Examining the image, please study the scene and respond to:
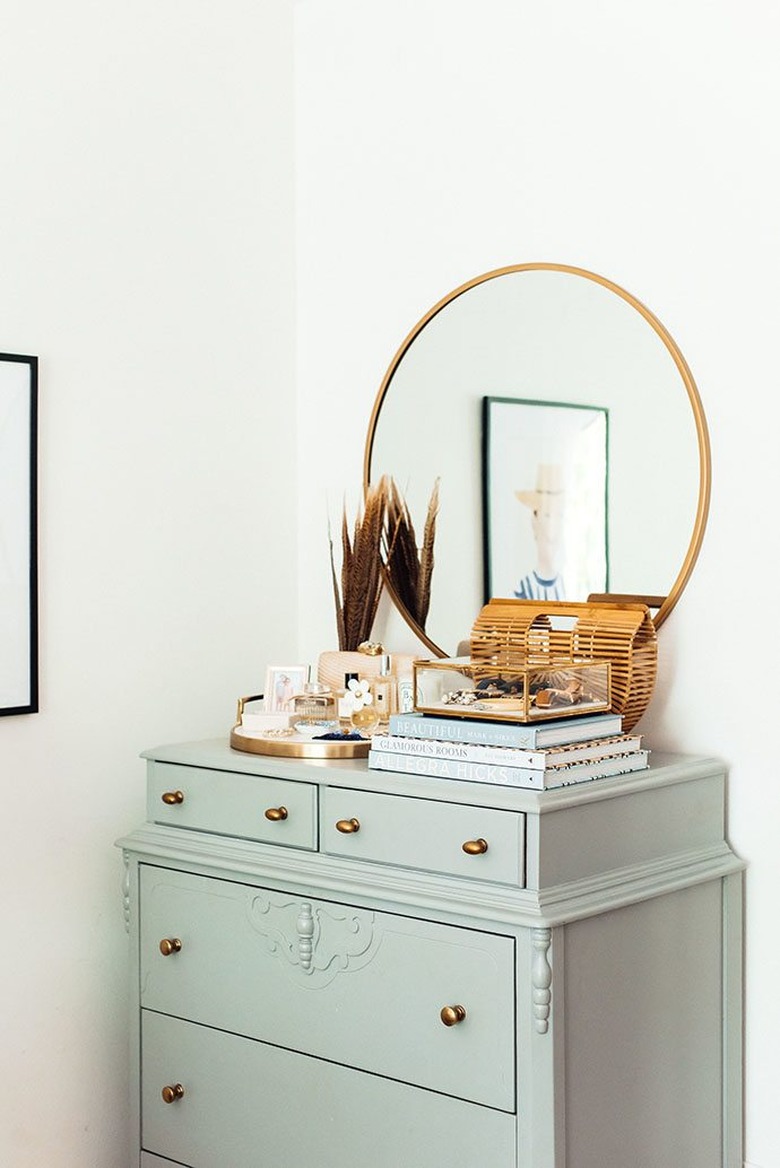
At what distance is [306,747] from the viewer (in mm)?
2332

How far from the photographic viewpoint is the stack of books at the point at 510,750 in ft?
6.62

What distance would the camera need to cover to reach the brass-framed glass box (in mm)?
2078

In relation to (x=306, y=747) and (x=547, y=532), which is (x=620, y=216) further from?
(x=306, y=747)

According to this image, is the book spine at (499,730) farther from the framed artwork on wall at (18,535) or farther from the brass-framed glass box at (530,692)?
the framed artwork on wall at (18,535)

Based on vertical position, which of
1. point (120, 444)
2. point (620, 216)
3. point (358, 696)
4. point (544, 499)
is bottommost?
point (358, 696)

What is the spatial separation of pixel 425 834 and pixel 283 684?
1.86 feet

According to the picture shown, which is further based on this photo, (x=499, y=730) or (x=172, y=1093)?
(x=172, y=1093)

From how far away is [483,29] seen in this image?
2639mm

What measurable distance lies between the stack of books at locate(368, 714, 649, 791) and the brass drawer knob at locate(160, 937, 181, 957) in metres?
0.55

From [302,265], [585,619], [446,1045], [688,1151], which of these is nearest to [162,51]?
[302,265]

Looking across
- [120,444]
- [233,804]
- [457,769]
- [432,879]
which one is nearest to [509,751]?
[457,769]

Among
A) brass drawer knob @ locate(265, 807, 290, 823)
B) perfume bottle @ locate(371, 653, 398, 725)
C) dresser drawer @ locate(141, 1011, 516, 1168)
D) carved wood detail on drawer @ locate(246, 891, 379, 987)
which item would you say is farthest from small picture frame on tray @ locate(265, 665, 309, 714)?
dresser drawer @ locate(141, 1011, 516, 1168)

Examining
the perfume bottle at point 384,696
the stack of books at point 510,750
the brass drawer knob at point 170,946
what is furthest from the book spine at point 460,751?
the brass drawer knob at point 170,946

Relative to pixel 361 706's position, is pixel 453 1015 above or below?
below
